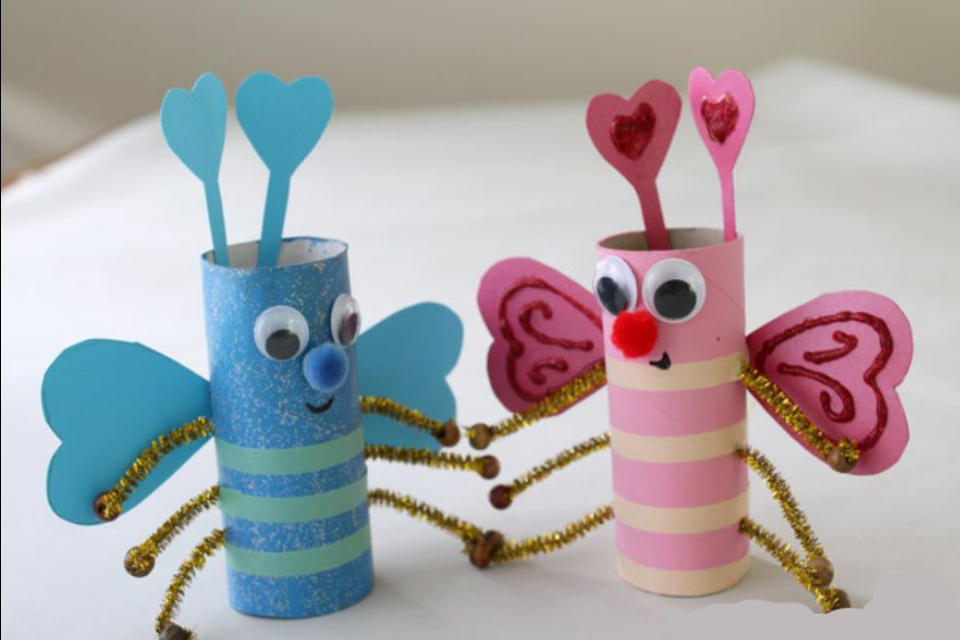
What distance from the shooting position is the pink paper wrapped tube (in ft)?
3.16

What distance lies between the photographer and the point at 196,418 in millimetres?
1000

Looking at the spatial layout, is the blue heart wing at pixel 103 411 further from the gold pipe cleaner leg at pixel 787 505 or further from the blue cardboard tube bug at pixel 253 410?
the gold pipe cleaner leg at pixel 787 505

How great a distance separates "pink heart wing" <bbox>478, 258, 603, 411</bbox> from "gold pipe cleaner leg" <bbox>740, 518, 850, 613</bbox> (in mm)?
182

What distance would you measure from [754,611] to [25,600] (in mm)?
595

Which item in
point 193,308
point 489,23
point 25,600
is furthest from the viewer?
point 489,23

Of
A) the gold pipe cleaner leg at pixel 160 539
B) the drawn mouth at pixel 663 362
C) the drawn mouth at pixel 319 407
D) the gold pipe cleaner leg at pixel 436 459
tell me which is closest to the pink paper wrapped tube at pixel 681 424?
the drawn mouth at pixel 663 362

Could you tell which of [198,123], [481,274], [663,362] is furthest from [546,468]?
[481,274]

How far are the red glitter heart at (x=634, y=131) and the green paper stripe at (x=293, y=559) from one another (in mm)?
367

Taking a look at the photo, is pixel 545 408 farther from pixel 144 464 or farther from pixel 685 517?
pixel 144 464

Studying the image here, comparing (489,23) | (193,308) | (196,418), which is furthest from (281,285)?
(489,23)

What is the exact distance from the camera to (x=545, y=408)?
1072 mm

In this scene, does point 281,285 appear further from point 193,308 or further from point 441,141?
point 441,141

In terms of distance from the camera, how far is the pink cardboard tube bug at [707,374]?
0.95 meters

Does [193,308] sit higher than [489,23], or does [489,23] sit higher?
[489,23]
